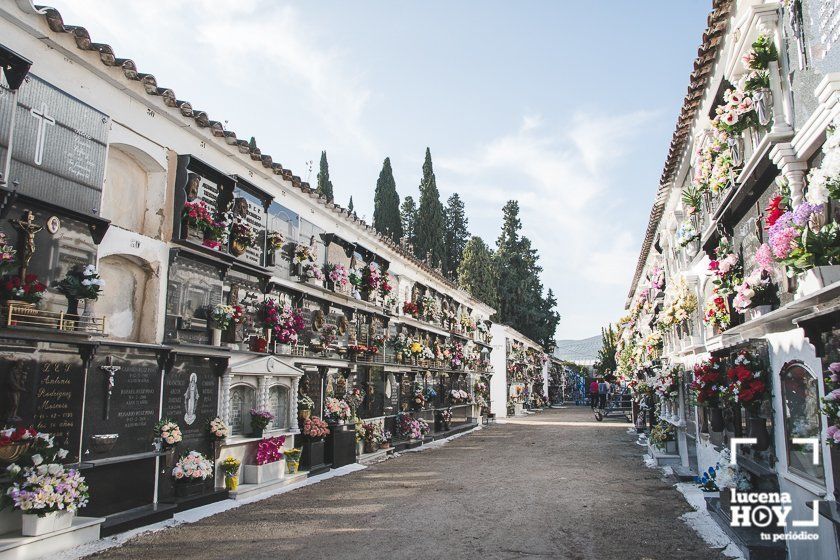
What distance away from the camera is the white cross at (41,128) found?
774cm

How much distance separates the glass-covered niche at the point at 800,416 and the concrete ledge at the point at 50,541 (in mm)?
8481

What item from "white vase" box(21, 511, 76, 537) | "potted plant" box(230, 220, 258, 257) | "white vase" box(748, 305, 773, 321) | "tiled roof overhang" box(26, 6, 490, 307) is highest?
"tiled roof overhang" box(26, 6, 490, 307)

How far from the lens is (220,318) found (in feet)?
36.0

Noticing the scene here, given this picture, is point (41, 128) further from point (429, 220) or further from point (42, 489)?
point (429, 220)

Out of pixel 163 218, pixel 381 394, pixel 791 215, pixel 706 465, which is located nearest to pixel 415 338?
pixel 381 394

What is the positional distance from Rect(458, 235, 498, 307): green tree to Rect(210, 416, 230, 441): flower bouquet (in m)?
35.6

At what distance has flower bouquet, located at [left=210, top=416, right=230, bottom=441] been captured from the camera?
10.7 m

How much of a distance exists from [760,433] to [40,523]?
Result: 883 centimetres

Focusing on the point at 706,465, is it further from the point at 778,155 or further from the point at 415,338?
the point at 415,338

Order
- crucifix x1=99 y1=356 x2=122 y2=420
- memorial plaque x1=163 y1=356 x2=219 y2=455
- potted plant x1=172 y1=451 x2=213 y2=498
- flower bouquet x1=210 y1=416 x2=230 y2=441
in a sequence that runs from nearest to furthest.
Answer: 1. crucifix x1=99 y1=356 x2=122 y2=420
2. potted plant x1=172 y1=451 x2=213 y2=498
3. memorial plaque x1=163 y1=356 x2=219 y2=455
4. flower bouquet x1=210 y1=416 x2=230 y2=441

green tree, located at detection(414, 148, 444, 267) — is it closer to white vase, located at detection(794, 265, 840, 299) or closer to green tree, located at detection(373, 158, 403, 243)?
green tree, located at detection(373, 158, 403, 243)

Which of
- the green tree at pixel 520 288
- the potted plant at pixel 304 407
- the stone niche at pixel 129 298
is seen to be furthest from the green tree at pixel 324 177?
the stone niche at pixel 129 298

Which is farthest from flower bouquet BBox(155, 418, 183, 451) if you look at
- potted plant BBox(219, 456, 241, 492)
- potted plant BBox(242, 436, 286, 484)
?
potted plant BBox(242, 436, 286, 484)

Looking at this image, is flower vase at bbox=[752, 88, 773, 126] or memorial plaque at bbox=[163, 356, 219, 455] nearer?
flower vase at bbox=[752, 88, 773, 126]
